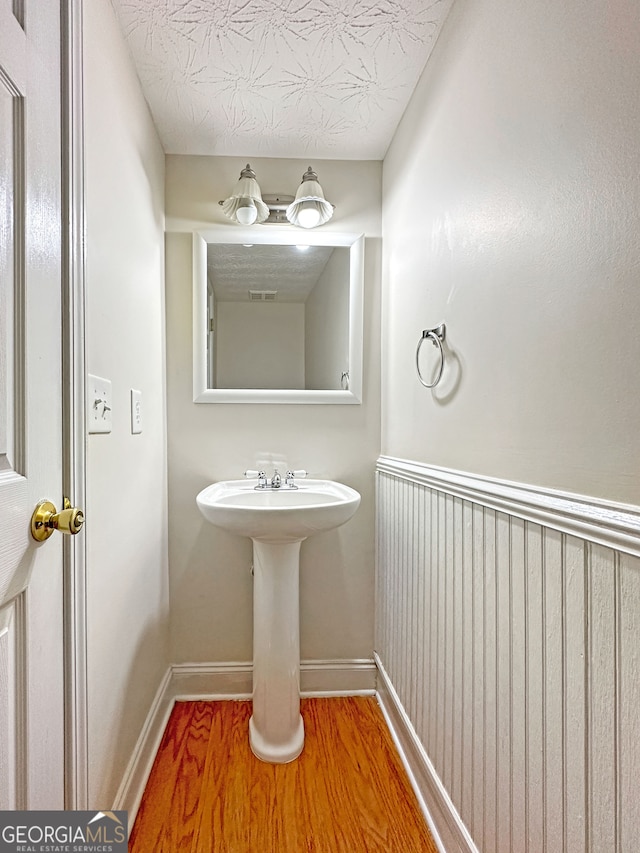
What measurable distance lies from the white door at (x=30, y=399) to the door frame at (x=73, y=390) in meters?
0.02

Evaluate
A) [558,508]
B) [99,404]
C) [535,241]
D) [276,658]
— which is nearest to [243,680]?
[276,658]

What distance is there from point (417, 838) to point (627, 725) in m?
0.91

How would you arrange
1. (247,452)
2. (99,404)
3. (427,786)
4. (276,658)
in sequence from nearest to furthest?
(99,404) < (427,786) < (276,658) < (247,452)

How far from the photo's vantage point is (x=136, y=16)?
1.15 m

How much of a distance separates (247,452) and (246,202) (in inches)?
37.7

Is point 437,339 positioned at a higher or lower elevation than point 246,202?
lower

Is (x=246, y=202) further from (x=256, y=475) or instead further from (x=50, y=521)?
(x=50, y=521)

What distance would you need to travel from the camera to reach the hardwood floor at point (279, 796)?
1.13 m

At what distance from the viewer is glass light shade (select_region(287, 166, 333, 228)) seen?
5.37 ft

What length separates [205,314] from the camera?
67.9 inches

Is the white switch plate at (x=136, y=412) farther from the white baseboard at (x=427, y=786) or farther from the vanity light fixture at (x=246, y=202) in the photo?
the white baseboard at (x=427, y=786)

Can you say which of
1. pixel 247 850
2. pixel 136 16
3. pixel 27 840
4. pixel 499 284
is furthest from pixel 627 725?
pixel 136 16

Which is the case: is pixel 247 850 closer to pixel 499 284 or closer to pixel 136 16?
pixel 499 284

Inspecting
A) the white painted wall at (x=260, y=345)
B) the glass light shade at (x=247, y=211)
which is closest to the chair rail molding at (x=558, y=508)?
the white painted wall at (x=260, y=345)
